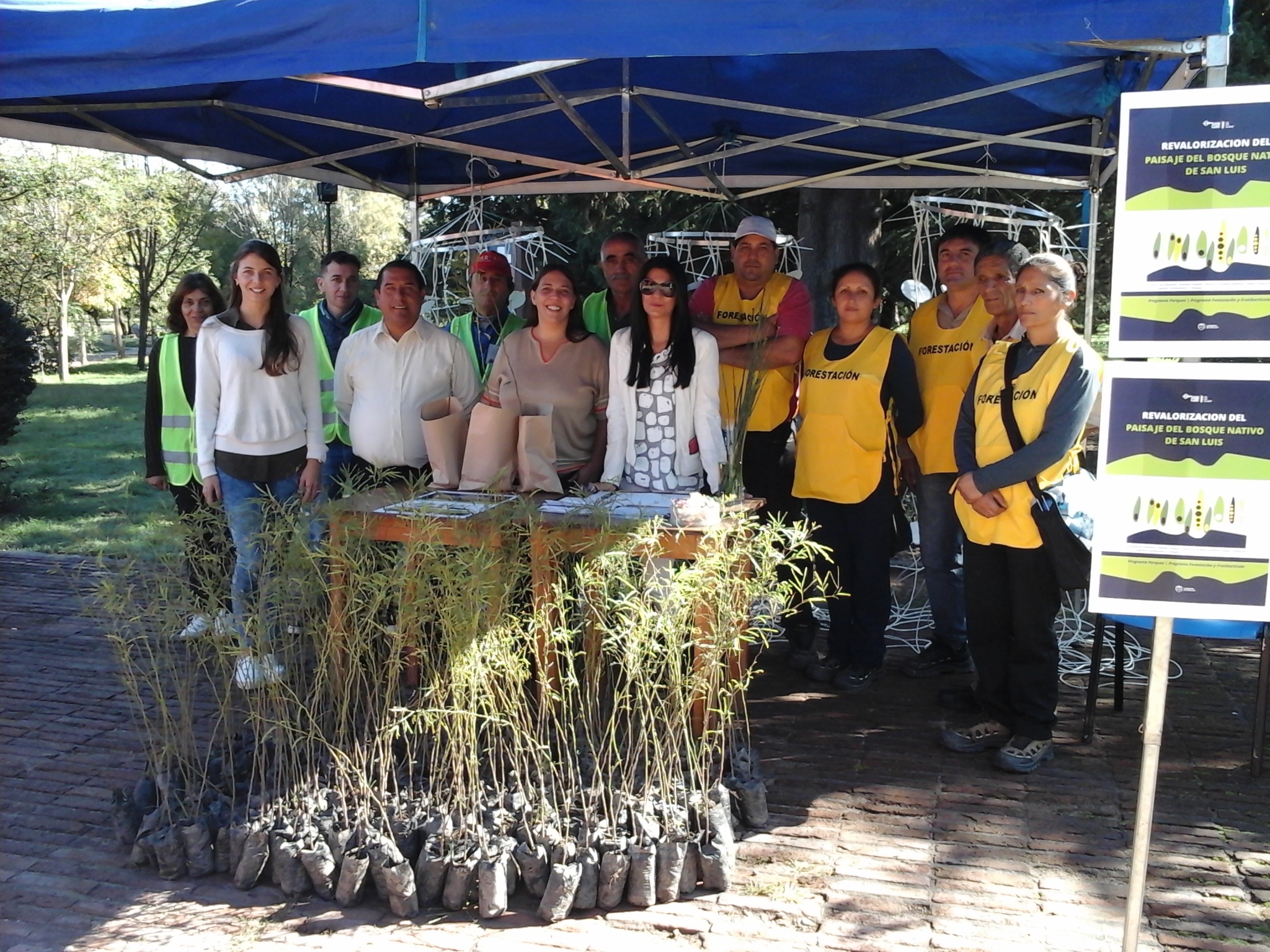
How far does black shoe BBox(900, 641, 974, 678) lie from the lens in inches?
A: 167

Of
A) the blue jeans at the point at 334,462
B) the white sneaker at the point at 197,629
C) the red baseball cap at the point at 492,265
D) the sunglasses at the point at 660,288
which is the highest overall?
the red baseball cap at the point at 492,265

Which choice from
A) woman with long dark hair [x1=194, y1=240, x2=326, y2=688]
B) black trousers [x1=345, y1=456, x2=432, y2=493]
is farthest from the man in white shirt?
woman with long dark hair [x1=194, y1=240, x2=326, y2=688]

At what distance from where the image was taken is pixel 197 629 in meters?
3.05

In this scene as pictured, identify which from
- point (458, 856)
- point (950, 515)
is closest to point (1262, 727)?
point (950, 515)

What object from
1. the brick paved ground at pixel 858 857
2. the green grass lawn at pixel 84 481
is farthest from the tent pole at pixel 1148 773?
the green grass lawn at pixel 84 481

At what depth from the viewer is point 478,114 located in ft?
16.1

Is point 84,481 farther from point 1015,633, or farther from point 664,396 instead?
point 1015,633

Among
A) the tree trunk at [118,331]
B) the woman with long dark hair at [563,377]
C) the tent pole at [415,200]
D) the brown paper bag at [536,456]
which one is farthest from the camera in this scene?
the tree trunk at [118,331]

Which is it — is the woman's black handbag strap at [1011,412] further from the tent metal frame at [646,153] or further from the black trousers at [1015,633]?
the tent metal frame at [646,153]

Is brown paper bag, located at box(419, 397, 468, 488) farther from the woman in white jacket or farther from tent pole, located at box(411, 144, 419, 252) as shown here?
tent pole, located at box(411, 144, 419, 252)

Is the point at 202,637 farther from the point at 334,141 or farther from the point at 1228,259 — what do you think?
the point at 334,141

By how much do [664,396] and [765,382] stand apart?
0.60 m

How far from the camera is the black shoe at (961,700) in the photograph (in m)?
3.82

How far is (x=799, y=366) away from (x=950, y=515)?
790 millimetres
